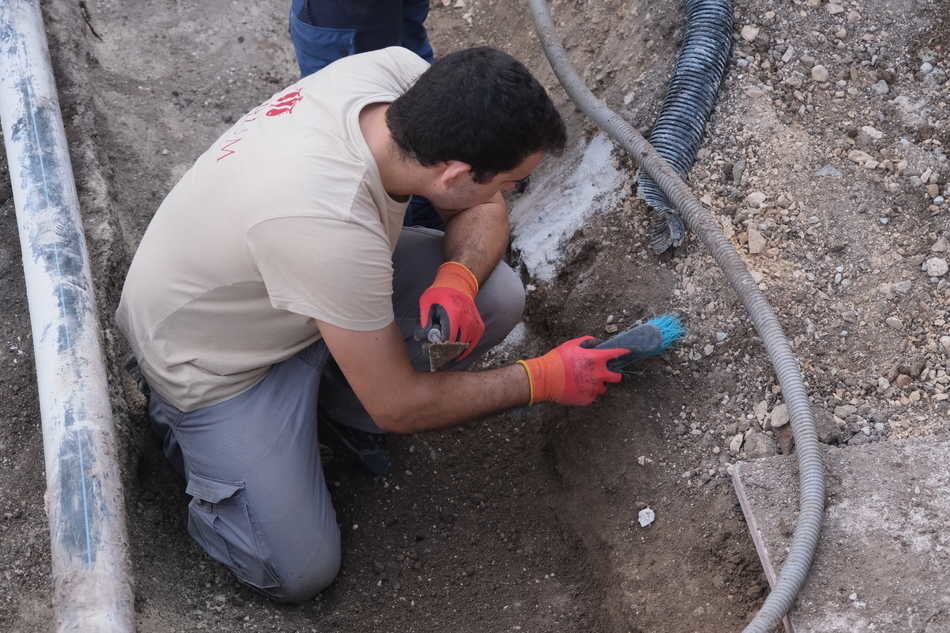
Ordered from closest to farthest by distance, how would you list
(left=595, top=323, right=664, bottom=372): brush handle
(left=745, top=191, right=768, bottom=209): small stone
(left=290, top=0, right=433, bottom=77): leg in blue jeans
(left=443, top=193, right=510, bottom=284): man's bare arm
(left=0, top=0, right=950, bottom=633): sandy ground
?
(left=0, top=0, right=950, bottom=633): sandy ground < (left=595, top=323, right=664, bottom=372): brush handle < (left=443, top=193, right=510, bottom=284): man's bare arm < (left=745, top=191, right=768, bottom=209): small stone < (left=290, top=0, right=433, bottom=77): leg in blue jeans

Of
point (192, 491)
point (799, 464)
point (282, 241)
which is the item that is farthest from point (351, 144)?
point (799, 464)

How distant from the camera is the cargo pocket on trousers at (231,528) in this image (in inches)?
89.7

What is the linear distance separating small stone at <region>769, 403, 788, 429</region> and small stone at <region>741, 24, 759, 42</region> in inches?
48.6

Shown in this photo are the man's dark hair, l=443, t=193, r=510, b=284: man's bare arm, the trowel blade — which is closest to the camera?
the man's dark hair

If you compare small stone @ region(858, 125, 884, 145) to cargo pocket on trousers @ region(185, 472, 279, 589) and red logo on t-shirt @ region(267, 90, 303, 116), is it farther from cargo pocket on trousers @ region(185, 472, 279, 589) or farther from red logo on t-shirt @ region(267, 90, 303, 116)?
cargo pocket on trousers @ region(185, 472, 279, 589)

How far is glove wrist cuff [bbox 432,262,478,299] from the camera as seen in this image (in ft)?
7.52

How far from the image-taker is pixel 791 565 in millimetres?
1897

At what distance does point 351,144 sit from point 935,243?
1575 millimetres

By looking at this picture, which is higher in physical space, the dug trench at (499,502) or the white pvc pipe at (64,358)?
the white pvc pipe at (64,358)

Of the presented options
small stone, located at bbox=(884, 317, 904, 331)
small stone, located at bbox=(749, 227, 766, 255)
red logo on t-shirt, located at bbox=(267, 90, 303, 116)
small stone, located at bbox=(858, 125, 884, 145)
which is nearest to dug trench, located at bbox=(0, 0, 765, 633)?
small stone, located at bbox=(749, 227, 766, 255)

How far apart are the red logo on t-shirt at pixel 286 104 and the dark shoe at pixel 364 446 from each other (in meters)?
0.98

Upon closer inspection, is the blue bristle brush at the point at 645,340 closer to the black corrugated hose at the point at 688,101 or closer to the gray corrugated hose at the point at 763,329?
the gray corrugated hose at the point at 763,329

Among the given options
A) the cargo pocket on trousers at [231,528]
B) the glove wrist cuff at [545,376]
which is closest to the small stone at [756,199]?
the glove wrist cuff at [545,376]

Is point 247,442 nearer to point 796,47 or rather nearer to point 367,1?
point 367,1
